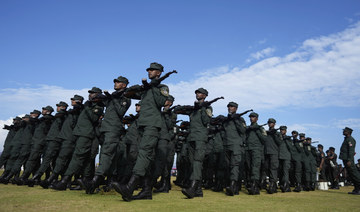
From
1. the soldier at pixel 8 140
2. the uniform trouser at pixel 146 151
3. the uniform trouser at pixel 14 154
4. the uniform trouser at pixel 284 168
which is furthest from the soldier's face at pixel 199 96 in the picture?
the soldier at pixel 8 140

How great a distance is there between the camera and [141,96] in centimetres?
578

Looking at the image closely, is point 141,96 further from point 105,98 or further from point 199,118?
point 199,118

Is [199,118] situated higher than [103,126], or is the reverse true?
[199,118]

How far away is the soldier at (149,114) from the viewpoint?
16.5 feet

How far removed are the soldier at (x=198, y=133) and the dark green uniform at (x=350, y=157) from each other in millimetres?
6952

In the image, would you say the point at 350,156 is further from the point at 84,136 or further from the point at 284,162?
the point at 84,136

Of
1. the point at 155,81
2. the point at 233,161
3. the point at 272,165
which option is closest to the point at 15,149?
the point at 155,81

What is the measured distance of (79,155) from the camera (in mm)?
6316

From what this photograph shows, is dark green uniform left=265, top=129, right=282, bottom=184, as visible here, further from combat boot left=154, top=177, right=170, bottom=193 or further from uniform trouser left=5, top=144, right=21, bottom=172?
uniform trouser left=5, top=144, right=21, bottom=172

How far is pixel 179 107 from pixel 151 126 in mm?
1990

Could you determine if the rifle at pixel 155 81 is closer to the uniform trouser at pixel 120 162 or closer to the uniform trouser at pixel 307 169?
the uniform trouser at pixel 120 162

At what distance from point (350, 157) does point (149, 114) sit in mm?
8783

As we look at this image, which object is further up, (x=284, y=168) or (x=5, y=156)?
(x=284, y=168)

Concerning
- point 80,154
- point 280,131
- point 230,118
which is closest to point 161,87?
point 80,154
